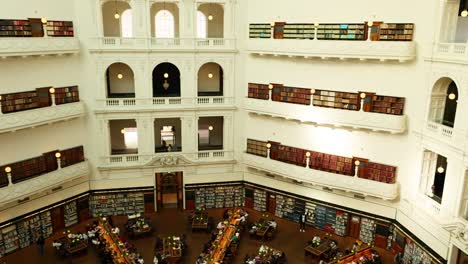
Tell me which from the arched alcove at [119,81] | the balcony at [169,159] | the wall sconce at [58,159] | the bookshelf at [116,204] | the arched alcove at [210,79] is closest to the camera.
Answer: the wall sconce at [58,159]

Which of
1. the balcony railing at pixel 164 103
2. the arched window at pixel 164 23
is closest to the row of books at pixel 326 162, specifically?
the balcony railing at pixel 164 103

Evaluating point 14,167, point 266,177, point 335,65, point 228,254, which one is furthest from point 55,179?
point 335,65

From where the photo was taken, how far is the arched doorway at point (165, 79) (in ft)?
88.5

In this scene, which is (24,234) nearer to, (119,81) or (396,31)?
(119,81)

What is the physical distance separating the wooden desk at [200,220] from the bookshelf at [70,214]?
719 centimetres

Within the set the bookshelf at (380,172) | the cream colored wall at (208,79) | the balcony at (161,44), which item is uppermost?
the balcony at (161,44)

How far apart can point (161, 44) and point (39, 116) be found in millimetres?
7963

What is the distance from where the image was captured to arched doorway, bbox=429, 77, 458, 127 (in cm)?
1880

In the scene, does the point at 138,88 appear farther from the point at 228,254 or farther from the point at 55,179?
the point at 228,254

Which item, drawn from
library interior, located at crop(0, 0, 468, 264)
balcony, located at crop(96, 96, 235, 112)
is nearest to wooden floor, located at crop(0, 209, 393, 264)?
library interior, located at crop(0, 0, 468, 264)

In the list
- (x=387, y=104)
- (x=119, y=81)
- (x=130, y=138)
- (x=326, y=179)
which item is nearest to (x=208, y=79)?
(x=119, y=81)

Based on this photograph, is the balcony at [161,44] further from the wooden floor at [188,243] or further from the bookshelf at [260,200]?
the wooden floor at [188,243]

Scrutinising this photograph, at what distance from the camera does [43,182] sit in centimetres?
2150

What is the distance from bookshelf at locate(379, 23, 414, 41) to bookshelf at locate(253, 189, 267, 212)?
1184 cm
